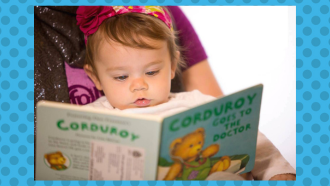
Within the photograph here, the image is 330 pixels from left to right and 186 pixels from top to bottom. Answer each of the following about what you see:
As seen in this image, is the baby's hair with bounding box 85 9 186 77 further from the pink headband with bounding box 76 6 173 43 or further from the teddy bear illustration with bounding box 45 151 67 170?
the teddy bear illustration with bounding box 45 151 67 170

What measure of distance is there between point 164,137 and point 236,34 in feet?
5.11

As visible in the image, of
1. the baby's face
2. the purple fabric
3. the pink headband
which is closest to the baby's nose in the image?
the baby's face

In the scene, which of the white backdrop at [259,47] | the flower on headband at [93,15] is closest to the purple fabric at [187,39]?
the flower on headband at [93,15]

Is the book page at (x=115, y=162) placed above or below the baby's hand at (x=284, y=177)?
above

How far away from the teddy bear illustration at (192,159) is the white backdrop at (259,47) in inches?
50.6

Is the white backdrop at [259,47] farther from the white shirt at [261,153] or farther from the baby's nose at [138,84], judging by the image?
→ the baby's nose at [138,84]

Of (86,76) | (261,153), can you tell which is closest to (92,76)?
(86,76)

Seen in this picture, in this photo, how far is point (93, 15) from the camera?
4.19 feet

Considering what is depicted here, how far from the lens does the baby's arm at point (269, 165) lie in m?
1.16

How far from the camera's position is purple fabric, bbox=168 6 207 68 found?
1.62 meters

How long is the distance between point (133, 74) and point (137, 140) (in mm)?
383

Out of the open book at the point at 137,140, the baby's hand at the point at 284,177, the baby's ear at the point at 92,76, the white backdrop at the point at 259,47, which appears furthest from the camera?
the white backdrop at the point at 259,47

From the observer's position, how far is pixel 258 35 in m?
2.29

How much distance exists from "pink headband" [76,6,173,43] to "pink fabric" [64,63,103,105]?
0.67ft
